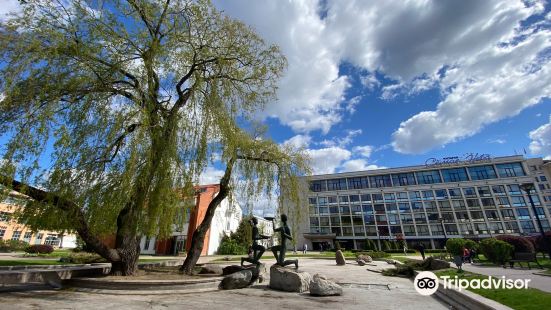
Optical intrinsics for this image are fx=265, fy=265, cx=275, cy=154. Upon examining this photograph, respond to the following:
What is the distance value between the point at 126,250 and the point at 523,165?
7158 centimetres

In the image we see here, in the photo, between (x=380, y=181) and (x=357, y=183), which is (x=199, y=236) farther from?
(x=380, y=181)

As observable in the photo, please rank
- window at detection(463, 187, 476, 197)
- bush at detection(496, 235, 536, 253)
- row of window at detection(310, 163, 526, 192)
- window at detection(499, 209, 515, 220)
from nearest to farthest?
bush at detection(496, 235, 536, 253) → window at detection(499, 209, 515, 220) → row of window at detection(310, 163, 526, 192) → window at detection(463, 187, 476, 197)

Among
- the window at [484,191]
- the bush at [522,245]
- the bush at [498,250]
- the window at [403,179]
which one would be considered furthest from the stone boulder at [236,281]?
the window at [484,191]

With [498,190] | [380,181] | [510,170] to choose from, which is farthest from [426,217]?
[510,170]

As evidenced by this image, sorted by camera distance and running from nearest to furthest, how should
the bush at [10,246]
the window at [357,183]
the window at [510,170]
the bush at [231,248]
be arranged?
the bush at [10,246] < the bush at [231,248] < the window at [510,170] < the window at [357,183]

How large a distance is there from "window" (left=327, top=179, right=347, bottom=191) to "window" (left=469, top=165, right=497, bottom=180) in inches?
1064

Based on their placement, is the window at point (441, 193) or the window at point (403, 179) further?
the window at point (403, 179)

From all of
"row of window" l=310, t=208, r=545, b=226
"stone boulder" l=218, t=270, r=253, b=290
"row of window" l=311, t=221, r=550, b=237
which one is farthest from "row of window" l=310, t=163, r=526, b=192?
"stone boulder" l=218, t=270, r=253, b=290

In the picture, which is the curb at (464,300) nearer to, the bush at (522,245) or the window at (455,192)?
the bush at (522,245)

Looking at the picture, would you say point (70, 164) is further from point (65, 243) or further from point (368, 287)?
point (65, 243)

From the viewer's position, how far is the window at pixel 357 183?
6462 centimetres

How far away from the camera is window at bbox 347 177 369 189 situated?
64625 mm

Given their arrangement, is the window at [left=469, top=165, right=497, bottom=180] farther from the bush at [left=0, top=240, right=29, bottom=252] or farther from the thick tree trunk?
the bush at [left=0, top=240, right=29, bottom=252]

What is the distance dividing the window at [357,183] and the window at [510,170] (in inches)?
1051
